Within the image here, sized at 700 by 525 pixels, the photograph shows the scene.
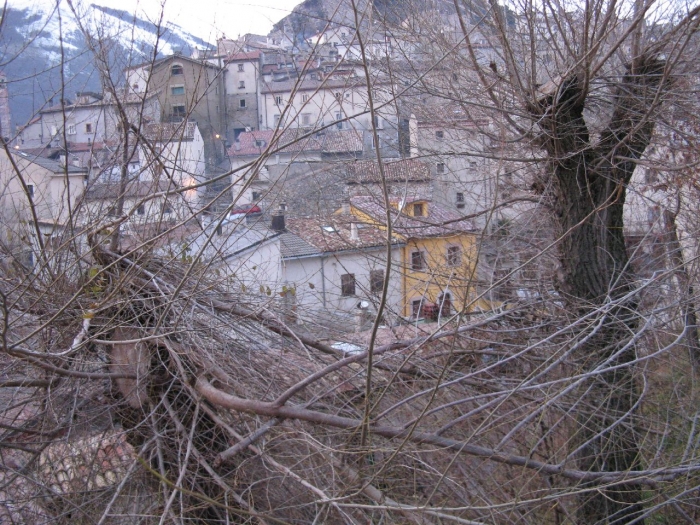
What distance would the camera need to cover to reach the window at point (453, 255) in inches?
227

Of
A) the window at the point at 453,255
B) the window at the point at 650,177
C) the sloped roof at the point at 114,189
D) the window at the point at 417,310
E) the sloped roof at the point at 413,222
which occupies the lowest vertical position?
the window at the point at 417,310

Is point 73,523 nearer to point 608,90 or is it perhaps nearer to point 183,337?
point 183,337

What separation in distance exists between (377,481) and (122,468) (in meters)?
1.42

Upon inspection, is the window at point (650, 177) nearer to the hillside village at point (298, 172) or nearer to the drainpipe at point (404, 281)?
the hillside village at point (298, 172)

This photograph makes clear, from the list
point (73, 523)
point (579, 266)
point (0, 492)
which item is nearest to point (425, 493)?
point (73, 523)

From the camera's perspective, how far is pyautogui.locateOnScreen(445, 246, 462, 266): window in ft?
18.9

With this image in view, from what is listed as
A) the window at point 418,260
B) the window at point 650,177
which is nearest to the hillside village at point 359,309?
the window at point 418,260

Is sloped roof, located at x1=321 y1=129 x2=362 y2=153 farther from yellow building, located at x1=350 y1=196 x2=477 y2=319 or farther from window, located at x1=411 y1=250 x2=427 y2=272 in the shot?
window, located at x1=411 y1=250 x2=427 y2=272

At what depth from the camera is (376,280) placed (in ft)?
17.7

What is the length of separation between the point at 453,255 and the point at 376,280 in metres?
0.97

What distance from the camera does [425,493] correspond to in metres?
2.70

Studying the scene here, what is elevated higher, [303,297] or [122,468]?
[303,297]

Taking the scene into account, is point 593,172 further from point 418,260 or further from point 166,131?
point 166,131

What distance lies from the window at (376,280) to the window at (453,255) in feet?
2.51
